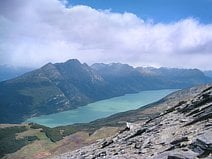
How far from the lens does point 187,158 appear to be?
24781mm

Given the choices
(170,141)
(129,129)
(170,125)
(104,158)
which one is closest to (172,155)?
(170,141)

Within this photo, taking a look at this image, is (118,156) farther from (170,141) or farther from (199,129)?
(199,129)

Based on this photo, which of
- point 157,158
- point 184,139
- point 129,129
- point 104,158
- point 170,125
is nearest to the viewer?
point 157,158

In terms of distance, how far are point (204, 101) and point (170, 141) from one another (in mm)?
14976

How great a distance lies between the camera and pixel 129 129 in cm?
5578

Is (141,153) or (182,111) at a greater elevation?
(182,111)

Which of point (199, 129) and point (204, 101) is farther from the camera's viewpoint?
point (204, 101)

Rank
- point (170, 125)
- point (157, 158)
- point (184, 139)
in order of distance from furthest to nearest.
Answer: point (170, 125)
point (184, 139)
point (157, 158)

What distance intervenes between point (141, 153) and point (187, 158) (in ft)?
31.5

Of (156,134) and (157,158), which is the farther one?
(156,134)

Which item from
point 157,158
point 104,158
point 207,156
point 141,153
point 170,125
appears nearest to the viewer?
point 207,156

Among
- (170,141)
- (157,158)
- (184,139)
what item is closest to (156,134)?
(170,141)

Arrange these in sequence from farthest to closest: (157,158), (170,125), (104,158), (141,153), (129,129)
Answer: (129,129) → (170,125) → (104,158) → (141,153) → (157,158)

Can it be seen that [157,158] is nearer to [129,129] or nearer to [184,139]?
[184,139]
